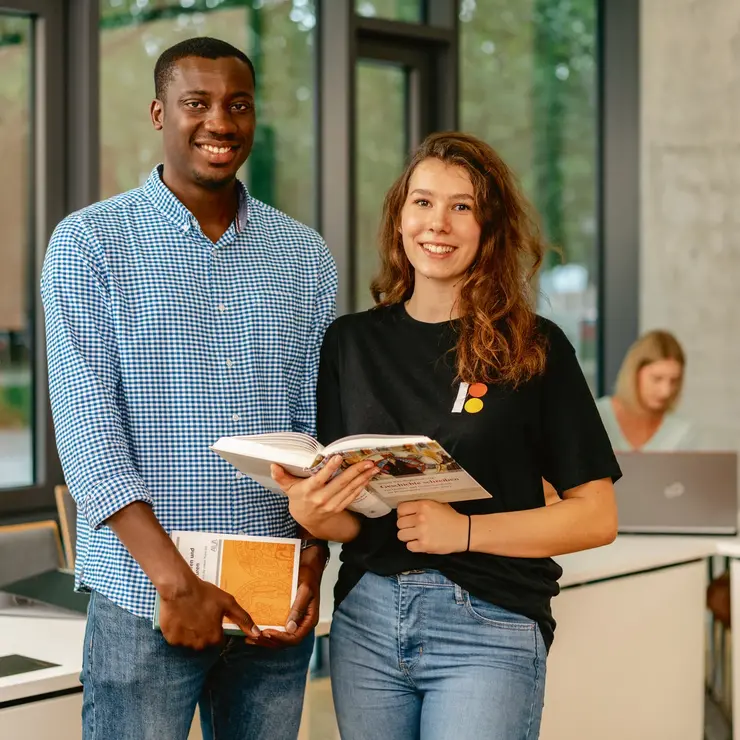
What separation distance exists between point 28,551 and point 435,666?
4.96 ft

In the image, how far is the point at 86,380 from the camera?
61.1 inches

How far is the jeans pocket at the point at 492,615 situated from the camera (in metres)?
1.67

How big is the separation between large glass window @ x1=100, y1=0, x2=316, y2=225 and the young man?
1987 millimetres

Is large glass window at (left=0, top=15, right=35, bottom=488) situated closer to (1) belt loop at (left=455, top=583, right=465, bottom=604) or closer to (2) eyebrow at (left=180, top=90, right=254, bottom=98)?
(2) eyebrow at (left=180, top=90, right=254, bottom=98)

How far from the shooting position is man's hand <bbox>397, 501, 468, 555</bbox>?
5.50ft

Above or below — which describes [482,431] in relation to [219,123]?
below

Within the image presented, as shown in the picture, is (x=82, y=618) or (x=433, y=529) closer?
(x=433, y=529)

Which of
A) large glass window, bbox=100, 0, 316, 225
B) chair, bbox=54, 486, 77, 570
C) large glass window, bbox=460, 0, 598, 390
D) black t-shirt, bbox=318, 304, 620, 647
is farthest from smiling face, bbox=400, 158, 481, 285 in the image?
large glass window, bbox=460, 0, 598, 390

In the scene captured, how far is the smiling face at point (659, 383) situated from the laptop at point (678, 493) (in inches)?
27.0

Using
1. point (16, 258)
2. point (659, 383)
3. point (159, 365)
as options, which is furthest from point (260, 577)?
point (659, 383)

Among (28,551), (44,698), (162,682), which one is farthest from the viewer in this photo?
(28,551)

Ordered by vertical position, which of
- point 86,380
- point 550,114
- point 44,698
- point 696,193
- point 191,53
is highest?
point 550,114

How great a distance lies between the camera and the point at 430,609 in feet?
5.49

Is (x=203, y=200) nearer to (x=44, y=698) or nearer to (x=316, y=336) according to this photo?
(x=316, y=336)
